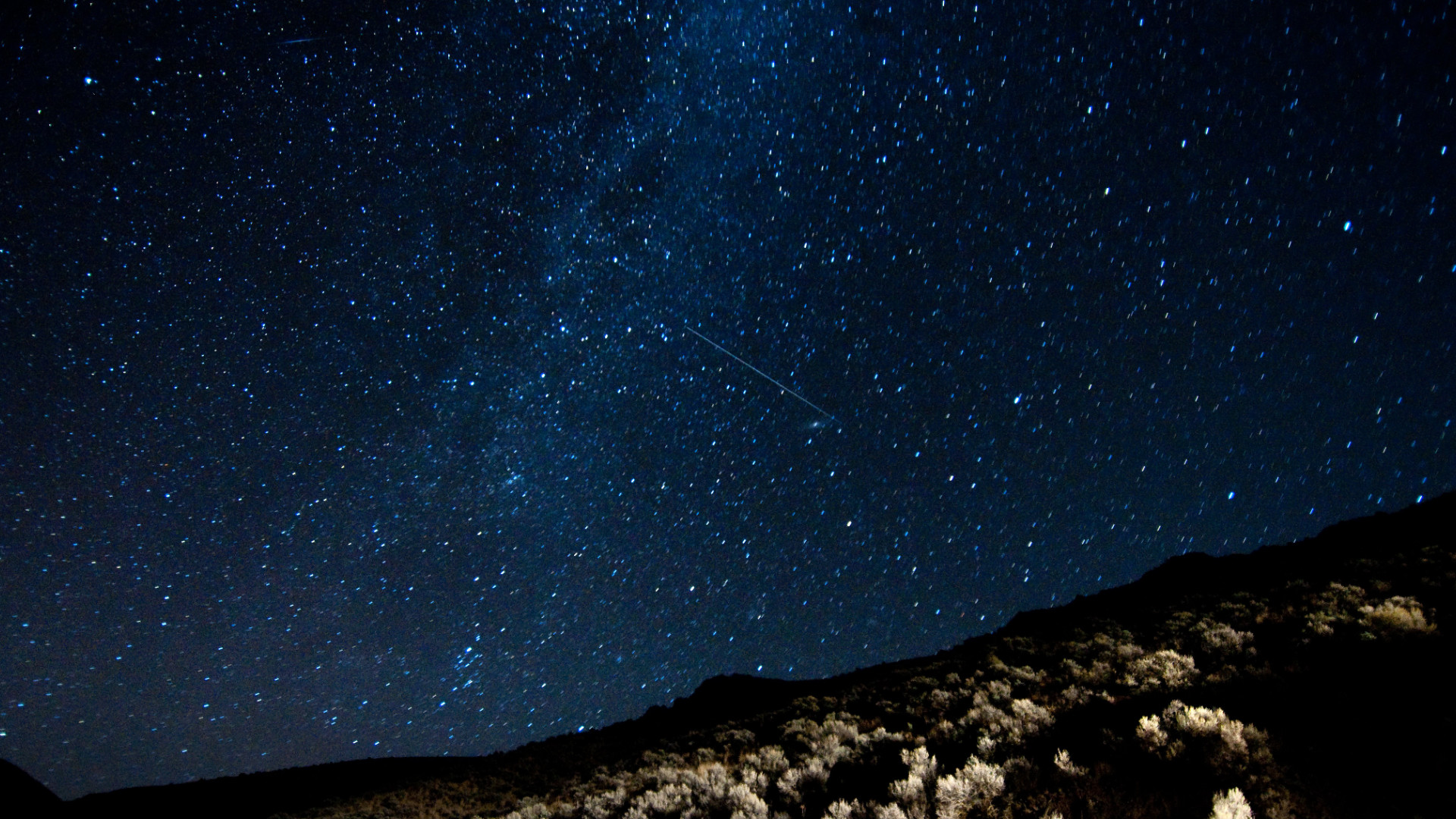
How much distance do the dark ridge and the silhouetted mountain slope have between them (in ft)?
8.95

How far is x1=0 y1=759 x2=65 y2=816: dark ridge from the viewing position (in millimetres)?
16422

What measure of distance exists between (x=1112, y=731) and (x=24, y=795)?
96.7ft

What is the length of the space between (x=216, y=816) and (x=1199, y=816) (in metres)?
21.5

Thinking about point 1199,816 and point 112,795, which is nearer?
point 1199,816

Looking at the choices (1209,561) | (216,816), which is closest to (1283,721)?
(1209,561)

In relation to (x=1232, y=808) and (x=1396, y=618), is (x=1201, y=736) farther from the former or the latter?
(x=1396, y=618)

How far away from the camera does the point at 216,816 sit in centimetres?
1512

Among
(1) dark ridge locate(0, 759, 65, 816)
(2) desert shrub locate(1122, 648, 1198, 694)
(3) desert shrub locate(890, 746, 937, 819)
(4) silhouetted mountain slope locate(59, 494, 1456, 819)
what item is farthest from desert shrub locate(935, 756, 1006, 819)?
(1) dark ridge locate(0, 759, 65, 816)

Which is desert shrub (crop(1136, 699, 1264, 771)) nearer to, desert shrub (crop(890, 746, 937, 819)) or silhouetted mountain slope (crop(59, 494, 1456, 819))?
silhouetted mountain slope (crop(59, 494, 1456, 819))

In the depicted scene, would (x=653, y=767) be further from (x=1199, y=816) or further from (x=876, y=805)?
(x=1199, y=816)

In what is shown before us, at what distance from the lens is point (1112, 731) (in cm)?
622

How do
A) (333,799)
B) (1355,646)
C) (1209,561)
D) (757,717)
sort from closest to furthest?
(1355,646)
(757,717)
(333,799)
(1209,561)

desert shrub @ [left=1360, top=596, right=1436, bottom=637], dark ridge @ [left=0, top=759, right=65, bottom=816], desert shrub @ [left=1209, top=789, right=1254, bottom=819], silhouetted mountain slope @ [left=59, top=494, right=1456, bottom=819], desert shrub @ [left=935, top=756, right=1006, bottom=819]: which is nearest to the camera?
desert shrub @ [left=1209, top=789, right=1254, bottom=819]

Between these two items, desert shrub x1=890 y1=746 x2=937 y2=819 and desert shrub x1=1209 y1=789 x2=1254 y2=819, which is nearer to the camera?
desert shrub x1=1209 y1=789 x2=1254 y2=819
